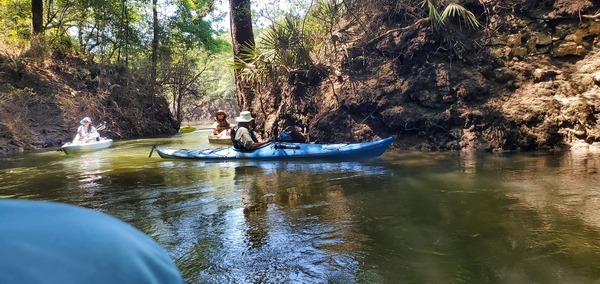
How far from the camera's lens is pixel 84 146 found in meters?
11.2

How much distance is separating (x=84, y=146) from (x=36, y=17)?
8.66m

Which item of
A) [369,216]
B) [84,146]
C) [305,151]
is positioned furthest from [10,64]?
[369,216]

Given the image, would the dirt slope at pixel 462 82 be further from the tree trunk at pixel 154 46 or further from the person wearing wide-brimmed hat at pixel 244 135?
the tree trunk at pixel 154 46

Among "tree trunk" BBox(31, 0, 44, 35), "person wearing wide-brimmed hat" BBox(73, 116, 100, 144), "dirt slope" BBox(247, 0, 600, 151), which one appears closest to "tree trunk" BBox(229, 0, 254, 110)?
"dirt slope" BBox(247, 0, 600, 151)

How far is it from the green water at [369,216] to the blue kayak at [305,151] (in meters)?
0.24

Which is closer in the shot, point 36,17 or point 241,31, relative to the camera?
point 241,31

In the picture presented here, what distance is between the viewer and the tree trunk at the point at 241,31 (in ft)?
38.4

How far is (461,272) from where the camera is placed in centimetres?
260

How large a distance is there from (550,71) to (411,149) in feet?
9.70

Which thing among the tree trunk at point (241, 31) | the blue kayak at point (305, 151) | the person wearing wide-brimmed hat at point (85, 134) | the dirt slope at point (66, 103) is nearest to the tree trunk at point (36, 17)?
the dirt slope at point (66, 103)

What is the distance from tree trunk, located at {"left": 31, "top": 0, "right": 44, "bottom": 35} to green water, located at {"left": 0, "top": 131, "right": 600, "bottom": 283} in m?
11.8

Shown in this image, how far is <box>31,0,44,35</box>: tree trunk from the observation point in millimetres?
16406

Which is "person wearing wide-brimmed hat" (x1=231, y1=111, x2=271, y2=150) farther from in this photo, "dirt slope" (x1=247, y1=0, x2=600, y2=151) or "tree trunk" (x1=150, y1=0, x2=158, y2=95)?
"tree trunk" (x1=150, y1=0, x2=158, y2=95)

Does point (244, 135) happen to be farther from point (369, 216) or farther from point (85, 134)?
point (85, 134)
